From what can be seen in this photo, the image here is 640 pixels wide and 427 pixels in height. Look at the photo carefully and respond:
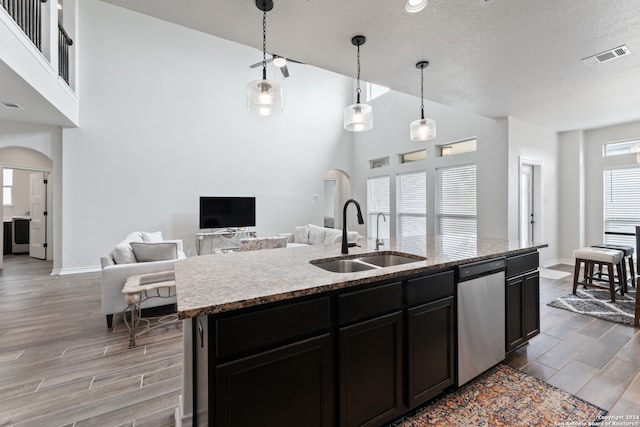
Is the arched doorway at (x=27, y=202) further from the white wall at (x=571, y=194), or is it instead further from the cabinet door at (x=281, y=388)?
the white wall at (x=571, y=194)

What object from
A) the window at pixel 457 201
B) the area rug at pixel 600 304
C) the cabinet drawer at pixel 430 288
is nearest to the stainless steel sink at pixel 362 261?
the cabinet drawer at pixel 430 288

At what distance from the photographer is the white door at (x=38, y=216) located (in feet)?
21.4

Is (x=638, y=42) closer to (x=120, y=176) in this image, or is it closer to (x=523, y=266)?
(x=523, y=266)

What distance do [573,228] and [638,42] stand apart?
170 inches

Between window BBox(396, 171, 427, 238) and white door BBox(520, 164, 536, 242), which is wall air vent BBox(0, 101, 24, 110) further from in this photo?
white door BBox(520, 164, 536, 242)

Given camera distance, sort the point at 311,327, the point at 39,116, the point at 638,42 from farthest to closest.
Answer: the point at 39,116 < the point at 638,42 < the point at 311,327

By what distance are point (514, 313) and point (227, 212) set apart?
565 centimetres

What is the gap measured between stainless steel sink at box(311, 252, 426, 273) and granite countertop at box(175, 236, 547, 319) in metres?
0.05

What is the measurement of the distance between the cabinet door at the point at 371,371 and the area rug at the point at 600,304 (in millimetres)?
3168

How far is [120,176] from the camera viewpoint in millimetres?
5676

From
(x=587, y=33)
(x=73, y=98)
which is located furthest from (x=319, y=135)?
(x=587, y=33)

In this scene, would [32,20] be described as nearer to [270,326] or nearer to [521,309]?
[270,326]

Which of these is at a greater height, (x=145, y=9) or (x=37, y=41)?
(x=37, y=41)

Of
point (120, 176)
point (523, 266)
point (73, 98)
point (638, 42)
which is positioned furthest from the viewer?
point (120, 176)
